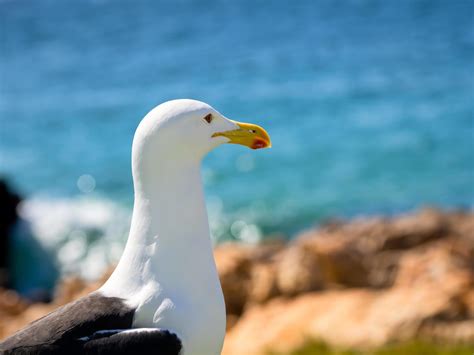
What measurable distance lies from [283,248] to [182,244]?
9.18m

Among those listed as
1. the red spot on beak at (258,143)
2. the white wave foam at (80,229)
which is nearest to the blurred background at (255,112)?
the white wave foam at (80,229)

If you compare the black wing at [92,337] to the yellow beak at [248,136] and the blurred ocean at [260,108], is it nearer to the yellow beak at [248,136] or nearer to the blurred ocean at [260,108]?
the yellow beak at [248,136]

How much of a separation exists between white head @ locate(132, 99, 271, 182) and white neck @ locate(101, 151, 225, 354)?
0.9 inches

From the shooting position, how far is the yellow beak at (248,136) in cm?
388

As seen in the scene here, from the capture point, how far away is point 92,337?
3473mm

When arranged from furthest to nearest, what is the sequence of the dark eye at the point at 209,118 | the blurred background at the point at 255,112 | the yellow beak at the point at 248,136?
the blurred background at the point at 255,112 < the yellow beak at the point at 248,136 < the dark eye at the point at 209,118

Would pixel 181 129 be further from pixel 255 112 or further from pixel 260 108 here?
pixel 260 108

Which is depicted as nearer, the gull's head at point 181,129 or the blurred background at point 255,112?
the gull's head at point 181,129

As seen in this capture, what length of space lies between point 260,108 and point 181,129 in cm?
1746

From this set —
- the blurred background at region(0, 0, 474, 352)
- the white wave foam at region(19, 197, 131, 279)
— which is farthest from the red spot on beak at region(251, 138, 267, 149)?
the blurred background at region(0, 0, 474, 352)

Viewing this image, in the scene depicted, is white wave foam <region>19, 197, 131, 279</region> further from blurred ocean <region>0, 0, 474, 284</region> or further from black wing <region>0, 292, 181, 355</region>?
black wing <region>0, 292, 181, 355</region>

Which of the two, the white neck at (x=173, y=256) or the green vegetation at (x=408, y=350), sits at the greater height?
the white neck at (x=173, y=256)

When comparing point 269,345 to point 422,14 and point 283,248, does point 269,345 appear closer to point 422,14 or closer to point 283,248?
point 283,248

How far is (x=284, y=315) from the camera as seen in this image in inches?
310
